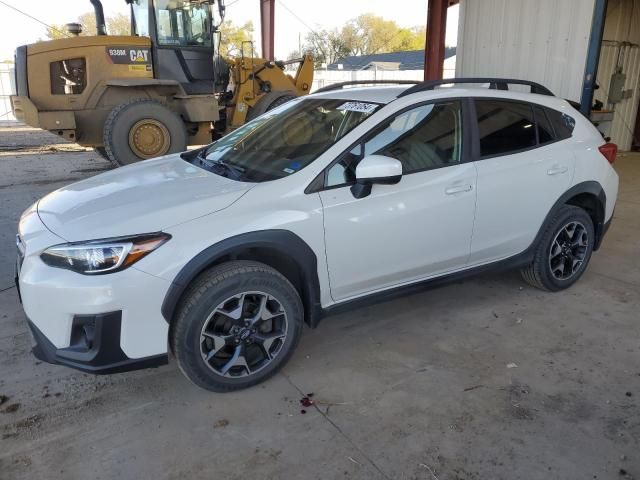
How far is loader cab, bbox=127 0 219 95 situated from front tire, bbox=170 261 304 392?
719cm

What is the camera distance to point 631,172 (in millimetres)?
9656

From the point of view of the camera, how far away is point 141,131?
8164mm

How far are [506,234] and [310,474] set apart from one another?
2198 millimetres

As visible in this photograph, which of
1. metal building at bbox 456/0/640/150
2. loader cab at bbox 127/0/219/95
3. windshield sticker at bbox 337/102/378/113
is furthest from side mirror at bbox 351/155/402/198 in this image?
loader cab at bbox 127/0/219/95

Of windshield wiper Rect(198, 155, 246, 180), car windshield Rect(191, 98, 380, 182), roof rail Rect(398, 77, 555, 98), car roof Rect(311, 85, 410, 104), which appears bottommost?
windshield wiper Rect(198, 155, 246, 180)

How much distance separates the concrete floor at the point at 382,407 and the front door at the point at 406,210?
496 millimetres

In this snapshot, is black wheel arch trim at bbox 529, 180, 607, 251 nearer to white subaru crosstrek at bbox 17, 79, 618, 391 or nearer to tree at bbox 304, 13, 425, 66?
white subaru crosstrek at bbox 17, 79, 618, 391

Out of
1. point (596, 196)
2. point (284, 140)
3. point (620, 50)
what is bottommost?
point (596, 196)

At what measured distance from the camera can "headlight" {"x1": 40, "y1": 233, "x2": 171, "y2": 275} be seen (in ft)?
7.91

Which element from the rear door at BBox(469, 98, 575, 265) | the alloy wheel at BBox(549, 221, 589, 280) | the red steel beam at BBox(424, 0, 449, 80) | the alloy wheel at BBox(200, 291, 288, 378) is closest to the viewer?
the alloy wheel at BBox(200, 291, 288, 378)

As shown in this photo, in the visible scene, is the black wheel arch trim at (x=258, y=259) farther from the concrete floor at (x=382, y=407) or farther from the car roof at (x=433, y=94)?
the car roof at (x=433, y=94)

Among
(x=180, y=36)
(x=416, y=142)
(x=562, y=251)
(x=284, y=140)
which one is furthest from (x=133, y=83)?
(x=562, y=251)

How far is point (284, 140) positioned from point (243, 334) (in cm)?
135

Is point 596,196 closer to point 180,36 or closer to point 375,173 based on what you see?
point 375,173
